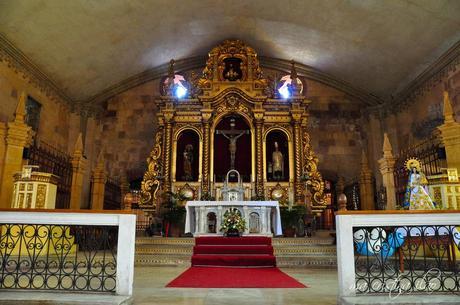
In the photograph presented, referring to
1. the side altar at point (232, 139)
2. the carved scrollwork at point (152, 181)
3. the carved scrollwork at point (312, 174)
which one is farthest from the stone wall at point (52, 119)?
the carved scrollwork at point (312, 174)

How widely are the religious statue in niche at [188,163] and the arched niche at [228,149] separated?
0.81 meters

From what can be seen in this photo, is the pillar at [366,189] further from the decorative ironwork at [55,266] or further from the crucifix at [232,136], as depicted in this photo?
the decorative ironwork at [55,266]

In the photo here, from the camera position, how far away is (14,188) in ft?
25.4

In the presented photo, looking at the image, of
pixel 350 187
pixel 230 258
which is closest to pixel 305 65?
pixel 350 187

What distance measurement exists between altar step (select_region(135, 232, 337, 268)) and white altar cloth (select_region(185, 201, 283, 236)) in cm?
63

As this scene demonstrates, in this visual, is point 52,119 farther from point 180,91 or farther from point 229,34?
point 229,34

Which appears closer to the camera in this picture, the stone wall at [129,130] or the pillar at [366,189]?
the pillar at [366,189]

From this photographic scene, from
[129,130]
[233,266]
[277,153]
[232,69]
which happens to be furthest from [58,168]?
[277,153]

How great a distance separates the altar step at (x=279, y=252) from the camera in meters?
7.34

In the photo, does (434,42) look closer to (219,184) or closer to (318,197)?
(318,197)

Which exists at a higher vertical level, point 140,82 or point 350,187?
point 140,82

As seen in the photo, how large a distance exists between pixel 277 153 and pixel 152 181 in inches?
159

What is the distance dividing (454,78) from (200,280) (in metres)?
8.72

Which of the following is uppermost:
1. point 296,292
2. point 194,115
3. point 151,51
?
point 151,51
